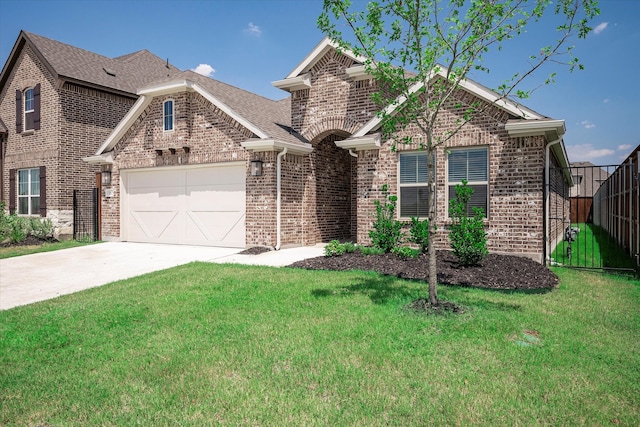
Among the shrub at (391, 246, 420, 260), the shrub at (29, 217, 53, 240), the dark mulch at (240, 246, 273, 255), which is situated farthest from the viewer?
the shrub at (29, 217, 53, 240)

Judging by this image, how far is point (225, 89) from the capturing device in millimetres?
15094

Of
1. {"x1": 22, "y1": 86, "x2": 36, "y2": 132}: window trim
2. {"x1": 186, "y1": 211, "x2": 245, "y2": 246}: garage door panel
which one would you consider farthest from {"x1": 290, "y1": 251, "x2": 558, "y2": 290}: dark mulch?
{"x1": 22, "y1": 86, "x2": 36, "y2": 132}: window trim

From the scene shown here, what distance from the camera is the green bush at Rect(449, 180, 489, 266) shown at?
8.55 metres

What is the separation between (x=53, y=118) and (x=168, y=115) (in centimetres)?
623

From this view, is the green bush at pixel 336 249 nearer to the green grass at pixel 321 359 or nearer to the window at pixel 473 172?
the window at pixel 473 172

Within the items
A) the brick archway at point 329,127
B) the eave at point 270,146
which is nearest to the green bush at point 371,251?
the eave at point 270,146

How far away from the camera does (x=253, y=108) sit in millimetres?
14633

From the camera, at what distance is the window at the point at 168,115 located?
1395 centimetres

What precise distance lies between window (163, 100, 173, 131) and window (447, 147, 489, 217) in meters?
9.01

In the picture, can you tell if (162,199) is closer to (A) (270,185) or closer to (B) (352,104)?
(A) (270,185)

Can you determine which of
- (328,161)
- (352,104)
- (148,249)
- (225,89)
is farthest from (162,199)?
(352,104)

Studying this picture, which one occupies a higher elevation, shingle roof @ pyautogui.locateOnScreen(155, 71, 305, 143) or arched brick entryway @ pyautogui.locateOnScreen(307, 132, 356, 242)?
shingle roof @ pyautogui.locateOnScreen(155, 71, 305, 143)

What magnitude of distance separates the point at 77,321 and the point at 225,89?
11.0 meters

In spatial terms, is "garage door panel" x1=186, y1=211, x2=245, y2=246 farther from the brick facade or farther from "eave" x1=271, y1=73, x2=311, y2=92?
the brick facade
